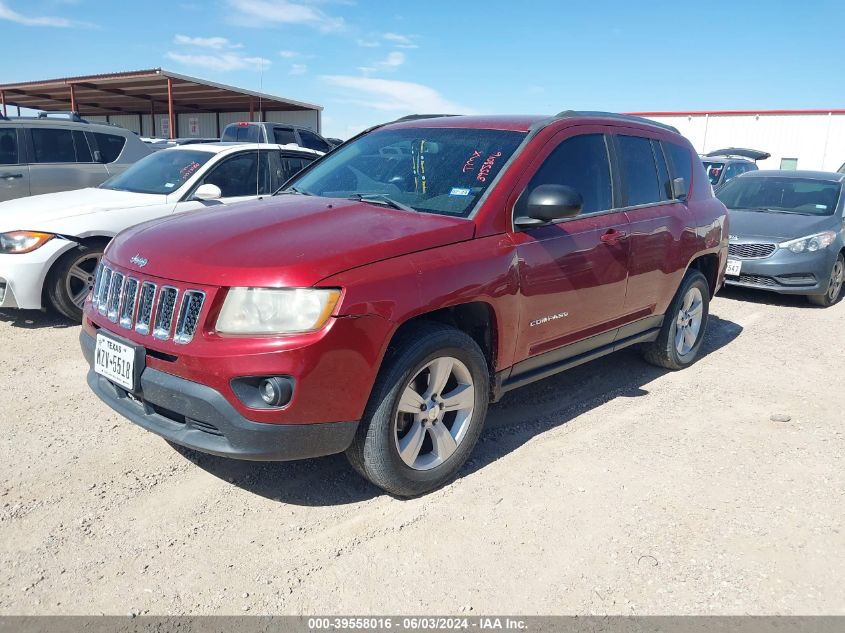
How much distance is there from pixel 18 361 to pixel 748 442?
201 inches

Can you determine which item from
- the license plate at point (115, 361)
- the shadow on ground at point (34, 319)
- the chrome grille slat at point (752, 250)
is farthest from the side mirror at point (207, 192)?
the chrome grille slat at point (752, 250)

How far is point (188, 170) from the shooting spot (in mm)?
6555

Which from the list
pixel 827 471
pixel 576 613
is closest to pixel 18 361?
pixel 576 613

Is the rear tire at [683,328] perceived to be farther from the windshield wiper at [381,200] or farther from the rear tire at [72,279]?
the rear tire at [72,279]

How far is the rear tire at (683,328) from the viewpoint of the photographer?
16.8ft

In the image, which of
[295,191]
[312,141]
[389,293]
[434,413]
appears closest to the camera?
[389,293]

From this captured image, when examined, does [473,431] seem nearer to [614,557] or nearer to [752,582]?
[614,557]

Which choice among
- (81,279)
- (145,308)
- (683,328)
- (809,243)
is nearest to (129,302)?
(145,308)

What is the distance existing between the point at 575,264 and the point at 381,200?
117 centimetres

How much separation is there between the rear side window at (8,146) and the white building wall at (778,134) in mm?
25212

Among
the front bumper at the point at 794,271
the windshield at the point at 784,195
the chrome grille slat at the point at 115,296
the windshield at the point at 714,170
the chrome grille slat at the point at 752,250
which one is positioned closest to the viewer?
the chrome grille slat at the point at 115,296

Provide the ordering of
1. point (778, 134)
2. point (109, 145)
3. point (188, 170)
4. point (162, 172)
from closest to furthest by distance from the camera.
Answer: point (188, 170), point (162, 172), point (109, 145), point (778, 134)

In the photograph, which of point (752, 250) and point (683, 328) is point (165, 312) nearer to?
point (683, 328)

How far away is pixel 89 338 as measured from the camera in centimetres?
332
